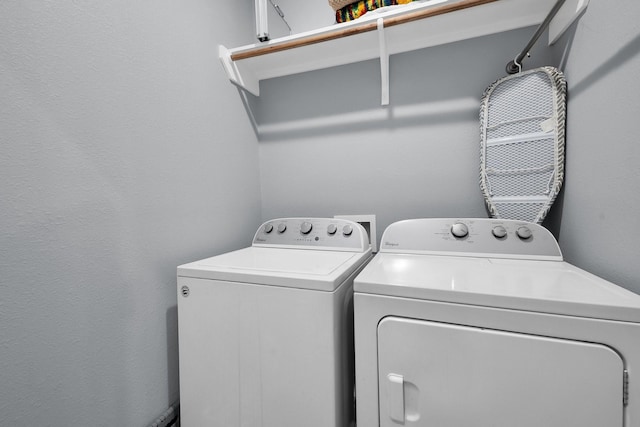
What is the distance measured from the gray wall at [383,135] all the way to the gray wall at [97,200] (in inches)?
20.1

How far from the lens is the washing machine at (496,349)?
0.52 metres

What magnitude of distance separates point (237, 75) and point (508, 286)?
1.45m

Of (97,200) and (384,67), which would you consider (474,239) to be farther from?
(97,200)

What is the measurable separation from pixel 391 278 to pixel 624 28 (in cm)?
90

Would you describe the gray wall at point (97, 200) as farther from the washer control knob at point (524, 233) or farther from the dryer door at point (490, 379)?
the washer control knob at point (524, 233)

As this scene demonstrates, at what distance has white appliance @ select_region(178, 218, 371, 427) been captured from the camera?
71 cm

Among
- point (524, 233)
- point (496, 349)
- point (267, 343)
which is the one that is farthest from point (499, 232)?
point (267, 343)

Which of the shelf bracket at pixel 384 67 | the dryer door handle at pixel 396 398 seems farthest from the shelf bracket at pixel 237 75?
the dryer door handle at pixel 396 398

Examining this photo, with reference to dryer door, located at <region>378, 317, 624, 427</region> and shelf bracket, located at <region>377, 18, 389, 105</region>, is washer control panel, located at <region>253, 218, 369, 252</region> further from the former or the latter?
shelf bracket, located at <region>377, 18, 389, 105</region>

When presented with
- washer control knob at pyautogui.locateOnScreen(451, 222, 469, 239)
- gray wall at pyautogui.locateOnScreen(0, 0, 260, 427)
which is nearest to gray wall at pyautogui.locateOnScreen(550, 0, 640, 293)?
washer control knob at pyautogui.locateOnScreen(451, 222, 469, 239)

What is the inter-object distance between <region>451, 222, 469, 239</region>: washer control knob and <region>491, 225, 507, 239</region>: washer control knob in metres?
0.09

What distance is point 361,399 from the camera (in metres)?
0.68

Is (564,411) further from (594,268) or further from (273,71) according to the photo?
(273,71)

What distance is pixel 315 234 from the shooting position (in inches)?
47.4
